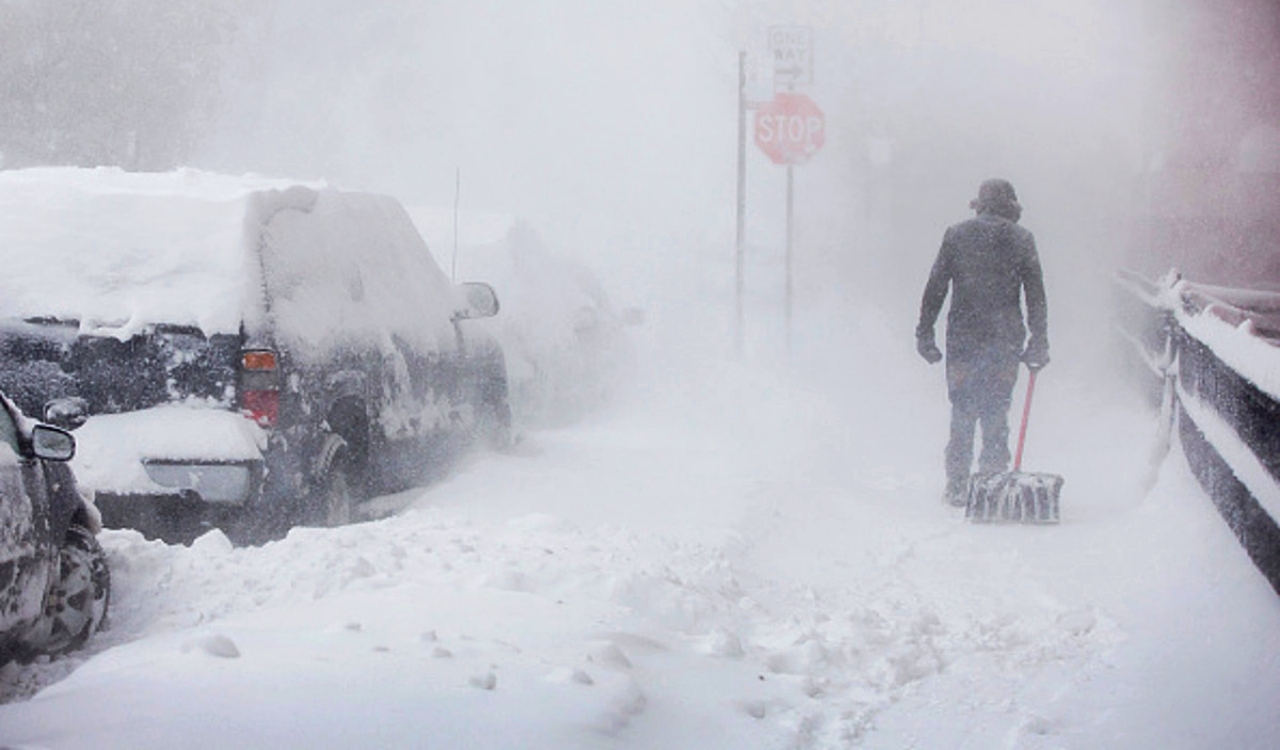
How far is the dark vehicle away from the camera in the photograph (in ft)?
19.9

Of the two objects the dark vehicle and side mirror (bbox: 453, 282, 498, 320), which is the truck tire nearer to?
the dark vehicle

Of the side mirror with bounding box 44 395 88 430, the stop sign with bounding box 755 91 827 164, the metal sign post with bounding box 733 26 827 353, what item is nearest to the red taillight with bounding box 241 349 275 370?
the side mirror with bounding box 44 395 88 430

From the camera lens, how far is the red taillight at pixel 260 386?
6.16 m

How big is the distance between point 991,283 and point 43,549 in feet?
19.8

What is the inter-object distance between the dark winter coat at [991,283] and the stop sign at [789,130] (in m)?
7.83

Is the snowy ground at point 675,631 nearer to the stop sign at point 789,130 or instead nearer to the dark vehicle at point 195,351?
the dark vehicle at point 195,351

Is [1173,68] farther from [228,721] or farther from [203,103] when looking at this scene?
[203,103]

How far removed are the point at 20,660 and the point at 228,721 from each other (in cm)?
128

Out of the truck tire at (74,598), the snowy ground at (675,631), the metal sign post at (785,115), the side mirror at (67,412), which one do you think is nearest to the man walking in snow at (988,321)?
the snowy ground at (675,631)

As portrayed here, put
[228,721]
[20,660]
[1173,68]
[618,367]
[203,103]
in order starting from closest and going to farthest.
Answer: [228,721] → [20,660] → [618,367] → [1173,68] → [203,103]

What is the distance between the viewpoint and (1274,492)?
4902 millimetres

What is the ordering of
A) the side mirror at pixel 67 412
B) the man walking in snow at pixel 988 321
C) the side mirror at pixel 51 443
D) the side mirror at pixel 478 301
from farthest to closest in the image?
the man walking in snow at pixel 988 321
the side mirror at pixel 478 301
the side mirror at pixel 67 412
the side mirror at pixel 51 443

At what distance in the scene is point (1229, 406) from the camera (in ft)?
19.8

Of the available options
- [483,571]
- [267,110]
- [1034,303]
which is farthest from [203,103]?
[483,571]
